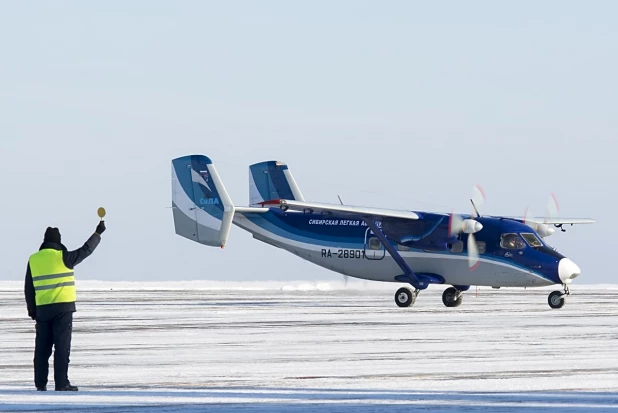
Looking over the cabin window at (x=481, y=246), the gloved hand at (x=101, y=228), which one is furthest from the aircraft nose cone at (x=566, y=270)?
the gloved hand at (x=101, y=228)

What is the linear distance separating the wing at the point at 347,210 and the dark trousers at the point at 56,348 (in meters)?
21.3

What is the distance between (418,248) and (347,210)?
3.05 m

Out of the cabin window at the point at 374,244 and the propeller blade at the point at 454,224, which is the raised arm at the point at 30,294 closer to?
the propeller blade at the point at 454,224

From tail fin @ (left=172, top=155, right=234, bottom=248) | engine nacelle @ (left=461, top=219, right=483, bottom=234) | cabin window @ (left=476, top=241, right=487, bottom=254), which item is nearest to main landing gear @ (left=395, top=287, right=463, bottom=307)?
cabin window @ (left=476, top=241, right=487, bottom=254)

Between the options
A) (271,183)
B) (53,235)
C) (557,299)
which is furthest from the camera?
(271,183)

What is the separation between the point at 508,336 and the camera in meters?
24.2

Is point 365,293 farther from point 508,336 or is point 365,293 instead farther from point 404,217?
point 508,336

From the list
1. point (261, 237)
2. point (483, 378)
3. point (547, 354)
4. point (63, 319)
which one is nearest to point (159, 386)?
point (63, 319)

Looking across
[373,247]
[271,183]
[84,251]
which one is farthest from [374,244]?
[84,251]

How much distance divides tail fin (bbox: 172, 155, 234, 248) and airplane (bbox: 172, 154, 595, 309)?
0.04 meters

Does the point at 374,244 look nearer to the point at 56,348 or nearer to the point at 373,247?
the point at 373,247

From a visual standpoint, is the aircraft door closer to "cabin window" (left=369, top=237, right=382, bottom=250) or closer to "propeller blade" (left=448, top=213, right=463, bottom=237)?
"cabin window" (left=369, top=237, right=382, bottom=250)

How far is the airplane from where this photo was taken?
36.7 metres

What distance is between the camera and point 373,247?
132 ft
